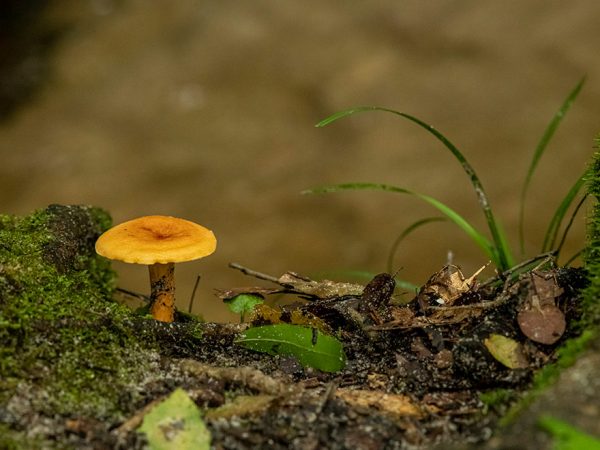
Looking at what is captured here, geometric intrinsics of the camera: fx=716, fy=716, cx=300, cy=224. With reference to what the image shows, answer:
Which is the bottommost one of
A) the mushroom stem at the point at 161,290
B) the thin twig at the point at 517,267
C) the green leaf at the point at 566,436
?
the green leaf at the point at 566,436

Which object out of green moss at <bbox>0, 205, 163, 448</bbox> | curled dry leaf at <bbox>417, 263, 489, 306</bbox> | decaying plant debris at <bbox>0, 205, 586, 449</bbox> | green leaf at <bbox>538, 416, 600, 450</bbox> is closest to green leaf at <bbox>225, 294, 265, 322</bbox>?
decaying plant debris at <bbox>0, 205, 586, 449</bbox>

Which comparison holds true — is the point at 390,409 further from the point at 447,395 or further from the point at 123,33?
the point at 123,33

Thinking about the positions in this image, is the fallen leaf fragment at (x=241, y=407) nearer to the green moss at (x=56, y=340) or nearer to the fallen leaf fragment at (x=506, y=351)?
the green moss at (x=56, y=340)

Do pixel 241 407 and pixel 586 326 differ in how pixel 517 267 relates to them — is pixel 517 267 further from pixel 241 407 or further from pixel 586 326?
pixel 241 407

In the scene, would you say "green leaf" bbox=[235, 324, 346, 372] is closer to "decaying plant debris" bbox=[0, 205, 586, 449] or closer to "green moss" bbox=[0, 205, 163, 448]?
"decaying plant debris" bbox=[0, 205, 586, 449]

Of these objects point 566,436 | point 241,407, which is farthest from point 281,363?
point 566,436

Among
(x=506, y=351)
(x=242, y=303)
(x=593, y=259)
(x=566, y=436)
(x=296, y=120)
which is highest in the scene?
(x=296, y=120)

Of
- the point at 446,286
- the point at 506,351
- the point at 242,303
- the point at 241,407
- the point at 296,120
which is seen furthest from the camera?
the point at 296,120

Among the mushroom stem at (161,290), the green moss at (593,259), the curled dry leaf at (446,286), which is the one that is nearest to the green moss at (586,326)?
the green moss at (593,259)
